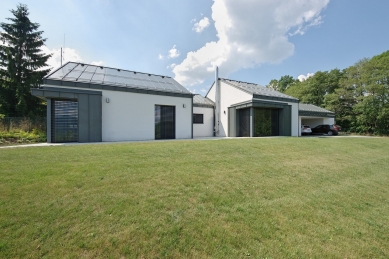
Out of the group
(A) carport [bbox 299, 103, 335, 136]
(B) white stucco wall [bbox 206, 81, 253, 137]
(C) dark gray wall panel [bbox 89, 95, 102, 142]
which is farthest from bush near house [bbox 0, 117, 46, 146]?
(A) carport [bbox 299, 103, 335, 136]

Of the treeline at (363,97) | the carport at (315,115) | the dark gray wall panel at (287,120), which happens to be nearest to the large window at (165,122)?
the dark gray wall panel at (287,120)

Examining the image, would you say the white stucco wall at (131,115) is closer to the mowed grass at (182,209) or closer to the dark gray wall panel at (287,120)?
the mowed grass at (182,209)

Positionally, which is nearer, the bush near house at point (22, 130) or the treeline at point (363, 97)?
the bush near house at point (22, 130)

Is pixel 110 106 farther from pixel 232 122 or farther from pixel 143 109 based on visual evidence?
pixel 232 122

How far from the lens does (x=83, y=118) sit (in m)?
10.6

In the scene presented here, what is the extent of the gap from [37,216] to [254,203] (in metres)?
4.21

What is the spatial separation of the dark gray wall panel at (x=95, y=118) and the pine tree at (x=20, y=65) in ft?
36.6

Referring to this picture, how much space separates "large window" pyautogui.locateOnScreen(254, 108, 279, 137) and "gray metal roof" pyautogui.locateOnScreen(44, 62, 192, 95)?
7.25 m

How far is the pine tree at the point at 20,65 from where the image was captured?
54.6ft

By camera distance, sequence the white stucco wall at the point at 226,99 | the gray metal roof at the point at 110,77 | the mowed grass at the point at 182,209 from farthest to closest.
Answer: the white stucco wall at the point at 226,99 < the gray metal roof at the point at 110,77 < the mowed grass at the point at 182,209

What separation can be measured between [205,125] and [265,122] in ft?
20.7

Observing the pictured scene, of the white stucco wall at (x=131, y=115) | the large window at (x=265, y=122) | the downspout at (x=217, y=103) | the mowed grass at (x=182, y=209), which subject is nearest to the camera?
the mowed grass at (x=182, y=209)

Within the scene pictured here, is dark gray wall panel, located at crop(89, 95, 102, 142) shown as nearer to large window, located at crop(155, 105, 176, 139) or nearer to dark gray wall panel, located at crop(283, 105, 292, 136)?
large window, located at crop(155, 105, 176, 139)

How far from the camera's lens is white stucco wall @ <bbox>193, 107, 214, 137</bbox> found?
58.6 feet
